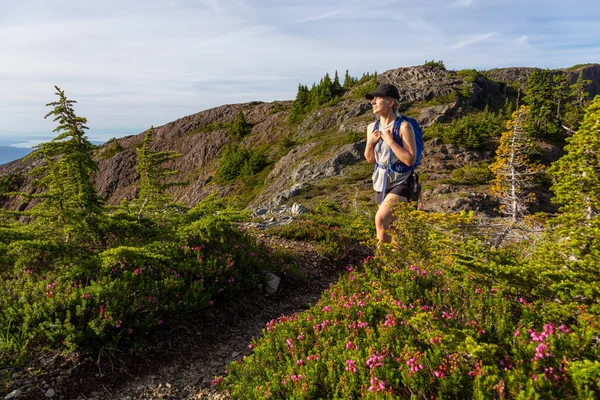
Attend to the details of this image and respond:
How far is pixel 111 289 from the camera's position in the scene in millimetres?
4445

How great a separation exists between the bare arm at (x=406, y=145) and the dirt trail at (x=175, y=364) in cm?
320

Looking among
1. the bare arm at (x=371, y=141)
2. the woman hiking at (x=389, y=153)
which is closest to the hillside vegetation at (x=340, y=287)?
the woman hiking at (x=389, y=153)

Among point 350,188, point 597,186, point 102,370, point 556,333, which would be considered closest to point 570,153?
point 597,186

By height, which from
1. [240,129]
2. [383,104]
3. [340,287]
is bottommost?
[340,287]

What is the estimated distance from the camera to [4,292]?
449 cm

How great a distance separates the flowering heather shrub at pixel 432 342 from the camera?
7.54ft

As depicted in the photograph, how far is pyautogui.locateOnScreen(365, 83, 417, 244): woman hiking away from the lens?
15.1 feet

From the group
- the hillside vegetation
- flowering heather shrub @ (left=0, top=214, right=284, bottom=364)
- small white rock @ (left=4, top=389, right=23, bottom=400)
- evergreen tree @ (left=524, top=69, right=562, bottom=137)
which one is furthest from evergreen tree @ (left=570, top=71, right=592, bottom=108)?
small white rock @ (left=4, top=389, right=23, bottom=400)

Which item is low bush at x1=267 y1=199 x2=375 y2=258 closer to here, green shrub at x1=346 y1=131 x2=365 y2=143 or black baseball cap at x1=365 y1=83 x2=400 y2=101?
black baseball cap at x1=365 y1=83 x2=400 y2=101

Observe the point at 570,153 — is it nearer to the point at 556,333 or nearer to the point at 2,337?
the point at 556,333

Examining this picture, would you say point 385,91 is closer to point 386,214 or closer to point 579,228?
point 386,214

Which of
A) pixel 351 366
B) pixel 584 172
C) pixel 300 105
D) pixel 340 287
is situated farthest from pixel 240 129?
pixel 584 172

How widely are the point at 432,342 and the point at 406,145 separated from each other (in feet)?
8.61

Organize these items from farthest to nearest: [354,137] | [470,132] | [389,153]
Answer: [354,137], [470,132], [389,153]
